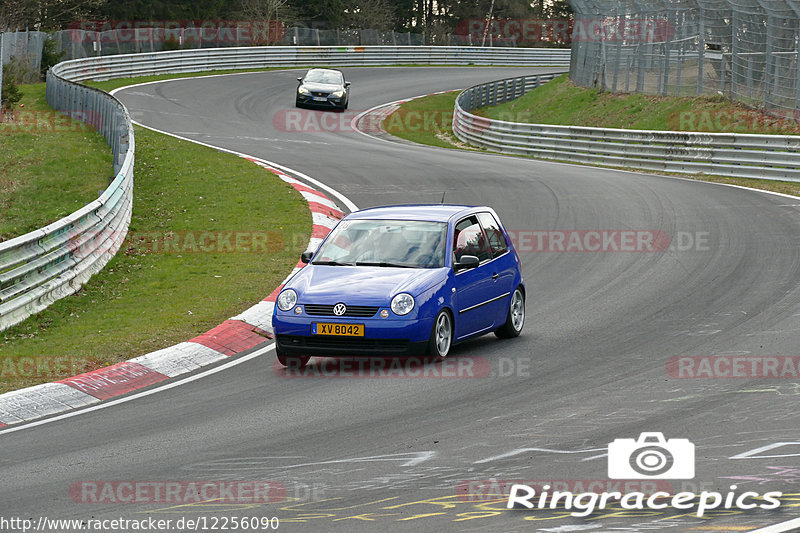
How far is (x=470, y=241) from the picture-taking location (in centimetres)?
1202

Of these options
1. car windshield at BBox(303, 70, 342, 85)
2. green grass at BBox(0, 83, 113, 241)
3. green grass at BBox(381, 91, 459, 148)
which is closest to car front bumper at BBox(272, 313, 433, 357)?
green grass at BBox(0, 83, 113, 241)

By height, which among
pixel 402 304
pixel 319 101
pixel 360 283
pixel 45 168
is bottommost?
pixel 45 168

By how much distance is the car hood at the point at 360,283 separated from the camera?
10.6 metres

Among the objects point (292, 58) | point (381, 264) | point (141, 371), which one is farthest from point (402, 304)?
point (292, 58)

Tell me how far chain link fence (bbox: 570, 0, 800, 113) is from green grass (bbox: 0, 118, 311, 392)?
12.8 meters

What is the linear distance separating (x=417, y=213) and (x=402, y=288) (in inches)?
68.3

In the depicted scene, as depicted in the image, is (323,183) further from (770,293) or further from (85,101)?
(770,293)

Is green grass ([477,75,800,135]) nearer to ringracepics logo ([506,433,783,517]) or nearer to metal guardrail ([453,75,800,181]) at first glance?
metal guardrail ([453,75,800,181])

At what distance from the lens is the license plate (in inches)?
413

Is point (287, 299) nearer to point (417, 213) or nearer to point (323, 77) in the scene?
point (417, 213)

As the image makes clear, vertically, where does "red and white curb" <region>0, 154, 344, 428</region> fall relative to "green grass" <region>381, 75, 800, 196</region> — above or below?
below

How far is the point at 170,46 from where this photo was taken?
185ft

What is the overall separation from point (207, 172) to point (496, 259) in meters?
13.2

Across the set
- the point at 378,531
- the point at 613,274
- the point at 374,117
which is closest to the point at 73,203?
the point at 613,274
